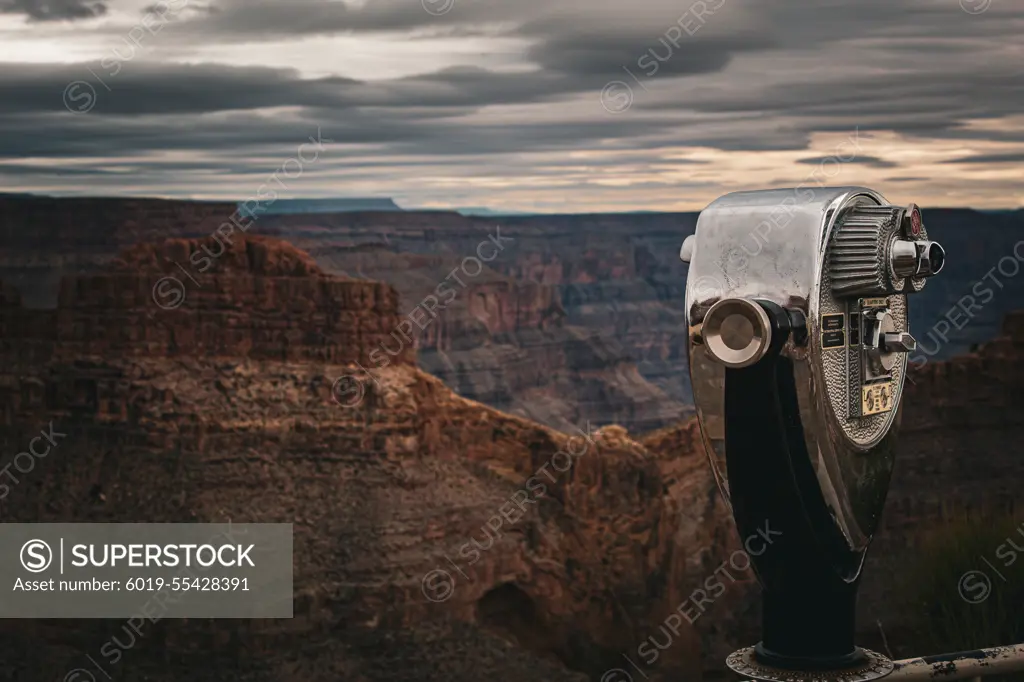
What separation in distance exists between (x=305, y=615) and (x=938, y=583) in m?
29.3

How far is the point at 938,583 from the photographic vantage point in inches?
523

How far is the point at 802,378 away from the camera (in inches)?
208

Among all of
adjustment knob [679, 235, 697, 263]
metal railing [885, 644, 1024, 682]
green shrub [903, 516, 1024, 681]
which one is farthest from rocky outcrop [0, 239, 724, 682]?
adjustment knob [679, 235, 697, 263]

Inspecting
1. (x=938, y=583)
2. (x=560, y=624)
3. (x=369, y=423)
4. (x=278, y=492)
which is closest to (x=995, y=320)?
(x=560, y=624)

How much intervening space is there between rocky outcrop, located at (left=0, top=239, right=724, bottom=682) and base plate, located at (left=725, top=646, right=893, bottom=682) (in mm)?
33695

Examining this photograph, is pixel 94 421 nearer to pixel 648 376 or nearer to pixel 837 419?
pixel 648 376

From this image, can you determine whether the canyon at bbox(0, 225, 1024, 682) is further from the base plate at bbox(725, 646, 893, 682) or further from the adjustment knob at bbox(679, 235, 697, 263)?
the adjustment knob at bbox(679, 235, 697, 263)

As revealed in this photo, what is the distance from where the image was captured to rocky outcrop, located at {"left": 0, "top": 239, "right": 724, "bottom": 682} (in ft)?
133

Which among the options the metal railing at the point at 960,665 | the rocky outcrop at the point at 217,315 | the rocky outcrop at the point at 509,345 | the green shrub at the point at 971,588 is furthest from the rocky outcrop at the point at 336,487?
the metal railing at the point at 960,665

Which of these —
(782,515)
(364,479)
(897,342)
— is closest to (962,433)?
(364,479)

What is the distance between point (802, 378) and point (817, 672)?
3.72ft

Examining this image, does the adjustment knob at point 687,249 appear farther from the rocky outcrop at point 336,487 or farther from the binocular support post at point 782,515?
the rocky outcrop at point 336,487

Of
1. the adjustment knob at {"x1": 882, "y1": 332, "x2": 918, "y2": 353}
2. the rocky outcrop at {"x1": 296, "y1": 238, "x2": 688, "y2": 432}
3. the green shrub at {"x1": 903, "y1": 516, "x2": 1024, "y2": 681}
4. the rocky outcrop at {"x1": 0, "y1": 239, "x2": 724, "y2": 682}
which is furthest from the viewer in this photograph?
the rocky outcrop at {"x1": 296, "y1": 238, "x2": 688, "y2": 432}

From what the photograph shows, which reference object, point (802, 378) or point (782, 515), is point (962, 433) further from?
point (802, 378)
